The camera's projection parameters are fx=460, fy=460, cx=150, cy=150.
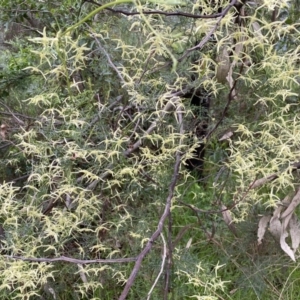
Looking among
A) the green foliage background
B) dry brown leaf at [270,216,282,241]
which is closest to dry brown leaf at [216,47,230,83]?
the green foliage background

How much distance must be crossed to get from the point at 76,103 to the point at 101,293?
22.4 inches

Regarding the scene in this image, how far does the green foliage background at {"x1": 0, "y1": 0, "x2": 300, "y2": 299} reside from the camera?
3.03 ft

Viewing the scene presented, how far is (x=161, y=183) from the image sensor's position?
1.05 m

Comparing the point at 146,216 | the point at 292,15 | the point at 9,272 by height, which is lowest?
the point at 146,216

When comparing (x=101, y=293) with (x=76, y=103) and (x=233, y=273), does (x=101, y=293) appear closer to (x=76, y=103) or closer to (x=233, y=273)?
(x=233, y=273)

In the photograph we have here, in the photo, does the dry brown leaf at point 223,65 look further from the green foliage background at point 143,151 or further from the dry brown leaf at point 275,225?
the dry brown leaf at point 275,225

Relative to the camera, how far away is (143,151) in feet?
3.30

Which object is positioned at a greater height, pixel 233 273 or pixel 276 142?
pixel 276 142

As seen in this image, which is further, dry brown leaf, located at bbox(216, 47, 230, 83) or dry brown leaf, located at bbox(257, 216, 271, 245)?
dry brown leaf, located at bbox(257, 216, 271, 245)

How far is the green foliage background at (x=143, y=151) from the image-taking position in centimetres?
92

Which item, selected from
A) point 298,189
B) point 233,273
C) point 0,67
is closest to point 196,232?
point 233,273

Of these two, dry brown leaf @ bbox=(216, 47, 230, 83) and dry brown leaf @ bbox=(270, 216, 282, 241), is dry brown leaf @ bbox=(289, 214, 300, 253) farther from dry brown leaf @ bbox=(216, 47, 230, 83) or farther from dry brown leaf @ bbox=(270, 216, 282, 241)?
dry brown leaf @ bbox=(216, 47, 230, 83)

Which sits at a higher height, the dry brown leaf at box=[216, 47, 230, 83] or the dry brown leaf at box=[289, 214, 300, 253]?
the dry brown leaf at box=[216, 47, 230, 83]

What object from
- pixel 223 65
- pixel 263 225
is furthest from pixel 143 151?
pixel 263 225
